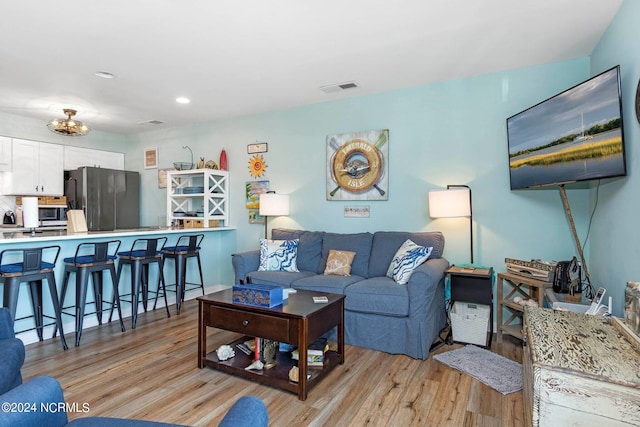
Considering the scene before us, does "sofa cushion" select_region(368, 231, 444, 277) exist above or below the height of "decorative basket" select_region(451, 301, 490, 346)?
above

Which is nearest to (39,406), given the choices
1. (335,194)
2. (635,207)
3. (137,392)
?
(137,392)

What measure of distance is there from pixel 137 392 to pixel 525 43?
151 inches

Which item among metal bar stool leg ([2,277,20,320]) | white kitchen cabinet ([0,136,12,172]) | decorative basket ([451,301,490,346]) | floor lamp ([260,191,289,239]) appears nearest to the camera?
metal bar stool leg ([2,277,20,320])

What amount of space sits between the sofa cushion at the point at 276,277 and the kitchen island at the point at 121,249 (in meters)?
1.24

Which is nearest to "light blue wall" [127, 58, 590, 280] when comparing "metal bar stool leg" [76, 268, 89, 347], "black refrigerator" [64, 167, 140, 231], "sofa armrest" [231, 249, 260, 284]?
"sofa armrest" [231, 249, 260, 284]

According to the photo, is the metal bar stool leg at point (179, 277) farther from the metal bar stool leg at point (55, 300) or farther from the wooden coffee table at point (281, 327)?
the wooden coffee table at point (281, 327)

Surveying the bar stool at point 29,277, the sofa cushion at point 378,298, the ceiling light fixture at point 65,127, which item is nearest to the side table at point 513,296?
the sofa cushion at point 378,298

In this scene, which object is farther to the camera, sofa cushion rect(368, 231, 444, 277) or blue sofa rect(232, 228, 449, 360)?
sofa cushion rect(368, 231, 444, 277)

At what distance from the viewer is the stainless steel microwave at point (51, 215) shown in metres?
5.20

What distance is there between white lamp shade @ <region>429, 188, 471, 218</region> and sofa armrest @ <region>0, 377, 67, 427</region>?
2.93m

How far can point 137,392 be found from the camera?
230 cm

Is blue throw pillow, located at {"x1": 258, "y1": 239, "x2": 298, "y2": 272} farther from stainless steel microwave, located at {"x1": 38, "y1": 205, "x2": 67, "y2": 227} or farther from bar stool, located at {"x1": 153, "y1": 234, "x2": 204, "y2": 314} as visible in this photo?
stainless steel microwave, located at {"x1": 38, "y1": 205, "x2": 67, "y2": 227}

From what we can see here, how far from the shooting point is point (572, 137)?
2.35m

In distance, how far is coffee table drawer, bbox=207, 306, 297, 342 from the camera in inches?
91.0
